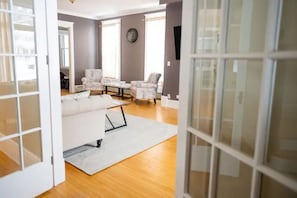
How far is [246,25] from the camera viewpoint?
32.4 inches

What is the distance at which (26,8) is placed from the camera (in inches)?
69.7

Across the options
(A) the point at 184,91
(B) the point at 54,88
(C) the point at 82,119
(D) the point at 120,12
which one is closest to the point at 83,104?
(C) the point at 82,119

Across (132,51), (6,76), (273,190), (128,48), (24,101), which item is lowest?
(273,190)

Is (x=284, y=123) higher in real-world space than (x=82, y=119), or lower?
higher

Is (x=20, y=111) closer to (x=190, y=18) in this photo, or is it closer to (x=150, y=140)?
(x=190, y=18)

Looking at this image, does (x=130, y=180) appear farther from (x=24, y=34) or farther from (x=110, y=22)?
(x=110, y=22)

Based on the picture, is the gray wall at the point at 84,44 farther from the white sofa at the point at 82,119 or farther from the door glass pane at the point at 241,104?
the door glass pane at the point at 241,104

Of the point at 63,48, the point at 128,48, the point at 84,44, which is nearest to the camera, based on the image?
the point at 128,48

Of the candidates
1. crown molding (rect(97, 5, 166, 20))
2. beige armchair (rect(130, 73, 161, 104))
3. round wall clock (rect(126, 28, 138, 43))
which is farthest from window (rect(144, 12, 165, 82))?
beige armchair (rect(130, 73, 161, 104))

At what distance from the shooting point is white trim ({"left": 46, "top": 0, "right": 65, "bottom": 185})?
6.24ft

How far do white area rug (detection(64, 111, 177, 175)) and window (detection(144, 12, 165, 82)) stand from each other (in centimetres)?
272

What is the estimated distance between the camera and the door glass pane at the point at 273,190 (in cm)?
69

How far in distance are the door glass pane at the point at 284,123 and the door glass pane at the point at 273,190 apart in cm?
5

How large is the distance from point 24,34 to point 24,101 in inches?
22.1
